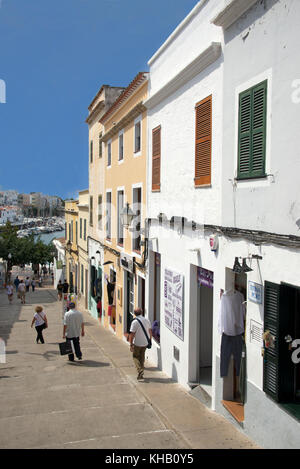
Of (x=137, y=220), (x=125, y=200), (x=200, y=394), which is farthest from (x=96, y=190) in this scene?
(x=200, y=394)

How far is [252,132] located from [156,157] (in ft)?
18.7

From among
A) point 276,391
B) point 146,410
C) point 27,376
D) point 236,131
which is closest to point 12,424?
point 146,410

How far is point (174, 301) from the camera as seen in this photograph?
1029cm

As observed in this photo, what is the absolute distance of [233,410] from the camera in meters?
7.25

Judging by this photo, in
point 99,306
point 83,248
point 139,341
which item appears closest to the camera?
point 139,341

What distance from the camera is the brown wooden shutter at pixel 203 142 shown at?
8453 mm

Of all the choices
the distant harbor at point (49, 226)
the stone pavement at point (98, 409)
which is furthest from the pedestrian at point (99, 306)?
the distant harbor at point (49, 226)

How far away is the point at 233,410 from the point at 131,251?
320 inches

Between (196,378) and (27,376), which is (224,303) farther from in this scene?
(27,376)

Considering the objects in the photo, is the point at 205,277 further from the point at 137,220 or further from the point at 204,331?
the point at 137,220

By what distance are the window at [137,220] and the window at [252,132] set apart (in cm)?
724

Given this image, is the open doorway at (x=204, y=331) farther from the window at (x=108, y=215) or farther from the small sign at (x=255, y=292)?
the window at (x=108, y=215)

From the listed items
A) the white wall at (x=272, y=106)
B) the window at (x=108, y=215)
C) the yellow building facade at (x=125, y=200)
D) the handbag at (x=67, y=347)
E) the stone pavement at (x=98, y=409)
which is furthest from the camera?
the window at (x=108, y=215)

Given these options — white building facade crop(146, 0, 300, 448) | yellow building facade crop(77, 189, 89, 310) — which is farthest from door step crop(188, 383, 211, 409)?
yellow building facade crop(77, 189, 89, 310)
